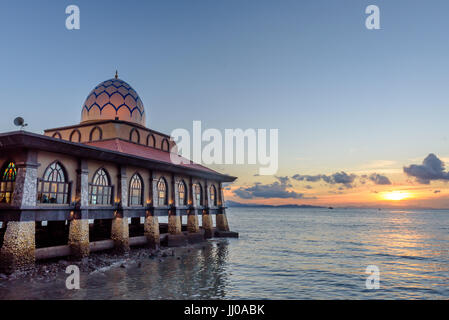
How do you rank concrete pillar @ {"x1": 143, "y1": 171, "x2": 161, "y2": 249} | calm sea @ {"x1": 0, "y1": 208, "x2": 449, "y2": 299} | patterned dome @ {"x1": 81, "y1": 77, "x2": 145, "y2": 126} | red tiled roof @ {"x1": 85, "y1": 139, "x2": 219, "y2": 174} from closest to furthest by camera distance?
calm sea @ {"x1": 0, "y1": 208, "x2": 449, "y2": 299} < red tiled roof @ {"x1": 85, "y1": 139, "x2": 219, "y2": 174} < concrete pillar @ {"x1": 143, "y1": 171, "x2": 161, "y2": 249} < patterned dome @ {"x1": 81, "y1": 77, "x2": 145, "y2": 126}

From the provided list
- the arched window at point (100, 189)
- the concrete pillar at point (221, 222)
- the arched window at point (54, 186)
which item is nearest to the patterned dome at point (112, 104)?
the arched window at point (100, 189)

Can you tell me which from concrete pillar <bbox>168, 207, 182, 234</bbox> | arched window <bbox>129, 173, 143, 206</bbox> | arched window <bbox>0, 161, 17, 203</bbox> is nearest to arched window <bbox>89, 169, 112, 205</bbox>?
arched window <bbox>129, 173, 143, 206</bbox>

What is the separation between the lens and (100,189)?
26.7 meters

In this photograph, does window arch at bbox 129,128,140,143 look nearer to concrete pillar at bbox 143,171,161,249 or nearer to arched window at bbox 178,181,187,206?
concrete pillar at bbox 143,171,161,249

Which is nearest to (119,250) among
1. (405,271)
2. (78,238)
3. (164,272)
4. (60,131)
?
(78,238)

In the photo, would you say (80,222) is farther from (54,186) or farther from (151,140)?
(151,140)

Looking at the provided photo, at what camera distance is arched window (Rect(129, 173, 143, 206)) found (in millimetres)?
30216

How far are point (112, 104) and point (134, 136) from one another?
474 centimetres

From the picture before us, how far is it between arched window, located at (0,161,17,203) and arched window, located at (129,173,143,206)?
10.5 metres

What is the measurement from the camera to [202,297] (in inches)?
672

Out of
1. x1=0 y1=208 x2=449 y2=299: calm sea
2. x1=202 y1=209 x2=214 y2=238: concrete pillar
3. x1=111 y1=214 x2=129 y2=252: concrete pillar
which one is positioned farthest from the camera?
x1=202 y1=209 x2=214 y2=238: concrete pillar

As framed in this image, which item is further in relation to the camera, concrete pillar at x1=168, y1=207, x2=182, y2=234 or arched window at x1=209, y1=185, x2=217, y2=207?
arched window at x1=209, y1=185, x2=217, y2=207
